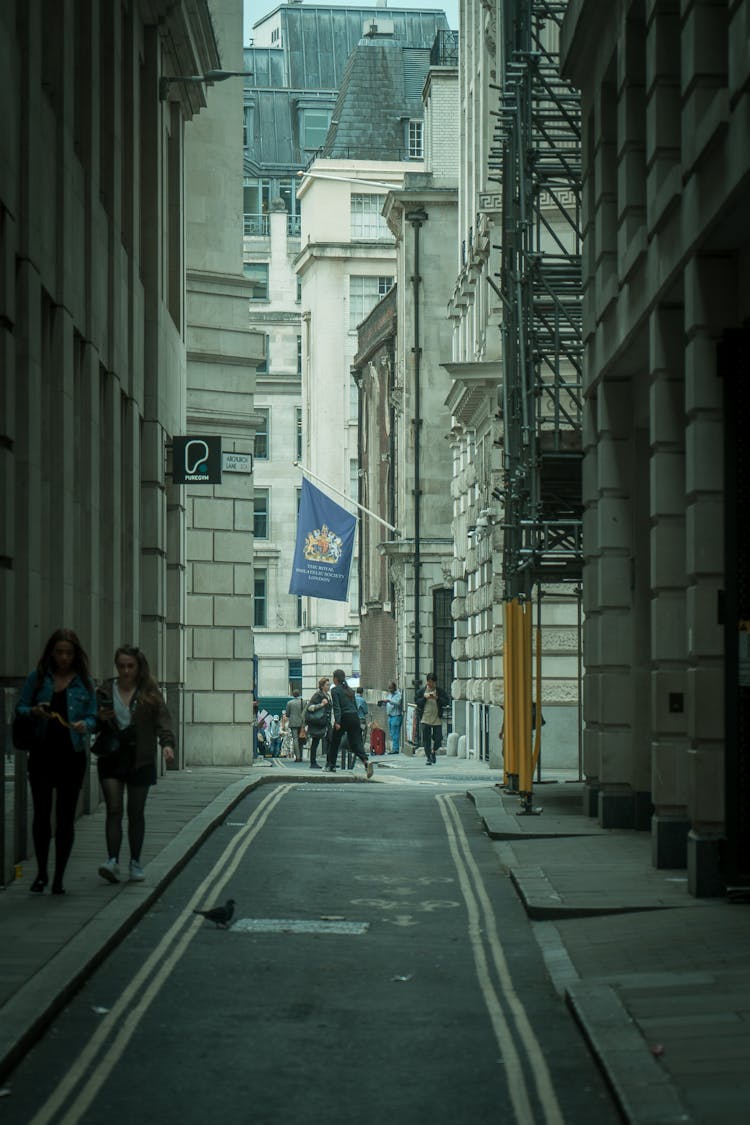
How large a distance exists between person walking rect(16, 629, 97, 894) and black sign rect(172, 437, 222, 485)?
16394 mm

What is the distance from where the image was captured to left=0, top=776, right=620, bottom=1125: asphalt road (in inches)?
334

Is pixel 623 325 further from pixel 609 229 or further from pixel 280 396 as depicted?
pixel 280 396

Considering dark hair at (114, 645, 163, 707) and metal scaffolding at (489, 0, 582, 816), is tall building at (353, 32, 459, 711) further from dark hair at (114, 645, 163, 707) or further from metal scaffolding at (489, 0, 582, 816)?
dark hair at (114, 645, 163, 707)

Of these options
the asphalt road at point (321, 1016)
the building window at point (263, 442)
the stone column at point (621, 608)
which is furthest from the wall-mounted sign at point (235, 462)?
the building window at point (263, 442)

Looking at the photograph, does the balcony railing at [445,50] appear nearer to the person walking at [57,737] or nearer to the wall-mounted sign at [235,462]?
the wall-mounted sign at [235,462]

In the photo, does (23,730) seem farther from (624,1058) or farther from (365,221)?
(365,221)

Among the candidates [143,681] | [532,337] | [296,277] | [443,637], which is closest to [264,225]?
[296,277]

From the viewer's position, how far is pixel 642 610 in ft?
68.5

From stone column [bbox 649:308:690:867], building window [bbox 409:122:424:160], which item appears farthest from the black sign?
building window [bbox 409:122:424:160]

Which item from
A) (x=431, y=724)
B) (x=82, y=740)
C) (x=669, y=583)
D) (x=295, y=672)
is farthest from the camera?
(x=295, y=672)

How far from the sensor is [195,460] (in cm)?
3075

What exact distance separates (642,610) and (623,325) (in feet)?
10.3

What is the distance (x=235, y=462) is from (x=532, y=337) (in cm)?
1053

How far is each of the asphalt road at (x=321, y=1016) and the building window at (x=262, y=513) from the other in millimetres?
82911
